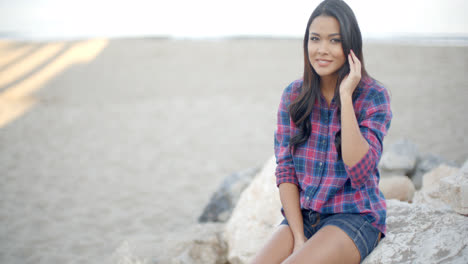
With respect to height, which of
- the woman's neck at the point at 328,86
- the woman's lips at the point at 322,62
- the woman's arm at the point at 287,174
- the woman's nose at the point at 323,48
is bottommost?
the woman's arm at the point at 287,174

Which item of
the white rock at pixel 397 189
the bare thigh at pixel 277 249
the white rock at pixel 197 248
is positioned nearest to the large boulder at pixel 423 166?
the white rock at pixel 397 189

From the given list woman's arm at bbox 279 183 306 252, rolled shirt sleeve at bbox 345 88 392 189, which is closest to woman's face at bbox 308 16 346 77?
rolled shirt sleeve at bbox 345 88 392 189

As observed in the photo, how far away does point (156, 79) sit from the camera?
1198cm

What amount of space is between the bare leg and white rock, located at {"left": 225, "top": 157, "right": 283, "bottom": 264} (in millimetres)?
877

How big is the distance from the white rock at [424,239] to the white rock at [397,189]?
93 centimetres

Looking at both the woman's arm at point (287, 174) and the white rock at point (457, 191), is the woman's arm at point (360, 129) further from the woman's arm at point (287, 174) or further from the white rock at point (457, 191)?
the white rock at point (457, 191)

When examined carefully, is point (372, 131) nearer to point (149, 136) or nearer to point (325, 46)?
point (325, 46)

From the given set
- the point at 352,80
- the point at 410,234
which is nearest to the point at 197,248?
the point at 410,234

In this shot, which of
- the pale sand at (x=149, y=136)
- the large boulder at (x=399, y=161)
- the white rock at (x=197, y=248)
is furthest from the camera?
the pale sand at (x=149, y=136)

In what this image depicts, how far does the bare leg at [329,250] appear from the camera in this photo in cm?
142

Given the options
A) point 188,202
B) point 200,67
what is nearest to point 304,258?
point 188,202

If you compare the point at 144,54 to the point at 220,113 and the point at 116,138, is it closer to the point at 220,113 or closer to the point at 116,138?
the point at 220,113

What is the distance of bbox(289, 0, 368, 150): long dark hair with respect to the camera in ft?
4.97

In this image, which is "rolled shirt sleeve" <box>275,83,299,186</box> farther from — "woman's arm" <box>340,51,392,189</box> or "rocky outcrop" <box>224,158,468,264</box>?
"rocky outcrop" <box>224,158,468,264</box>
